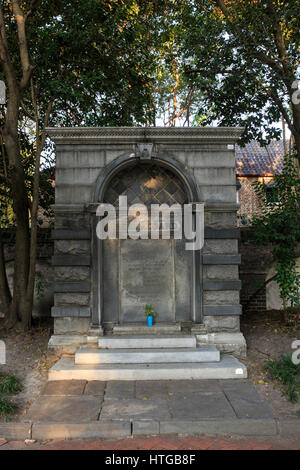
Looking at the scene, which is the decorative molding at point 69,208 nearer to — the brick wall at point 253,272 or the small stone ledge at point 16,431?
the small stone ledge at point 16,431

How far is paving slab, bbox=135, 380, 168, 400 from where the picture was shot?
19.2 feet

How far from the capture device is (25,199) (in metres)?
8.70

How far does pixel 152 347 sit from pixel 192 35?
326 inches

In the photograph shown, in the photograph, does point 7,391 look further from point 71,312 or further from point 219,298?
point 219,298

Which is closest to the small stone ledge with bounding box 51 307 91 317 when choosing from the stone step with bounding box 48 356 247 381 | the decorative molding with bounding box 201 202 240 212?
the stone step with bounding box 48 356 247 381

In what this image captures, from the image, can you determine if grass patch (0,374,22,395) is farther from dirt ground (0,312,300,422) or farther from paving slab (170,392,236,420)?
paving slab (170,392,236,420)

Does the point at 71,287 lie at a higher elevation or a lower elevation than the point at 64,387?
higher

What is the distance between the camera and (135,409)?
5395mm

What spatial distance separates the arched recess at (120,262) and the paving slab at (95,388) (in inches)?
52.4

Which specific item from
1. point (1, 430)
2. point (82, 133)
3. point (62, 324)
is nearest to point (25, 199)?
point (82, 133)

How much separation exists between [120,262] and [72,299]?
4.09 feet

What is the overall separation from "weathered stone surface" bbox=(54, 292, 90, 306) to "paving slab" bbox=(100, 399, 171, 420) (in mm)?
2293

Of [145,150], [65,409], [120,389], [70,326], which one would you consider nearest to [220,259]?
[145,150]

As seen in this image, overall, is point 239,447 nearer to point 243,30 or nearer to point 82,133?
point 82,133
